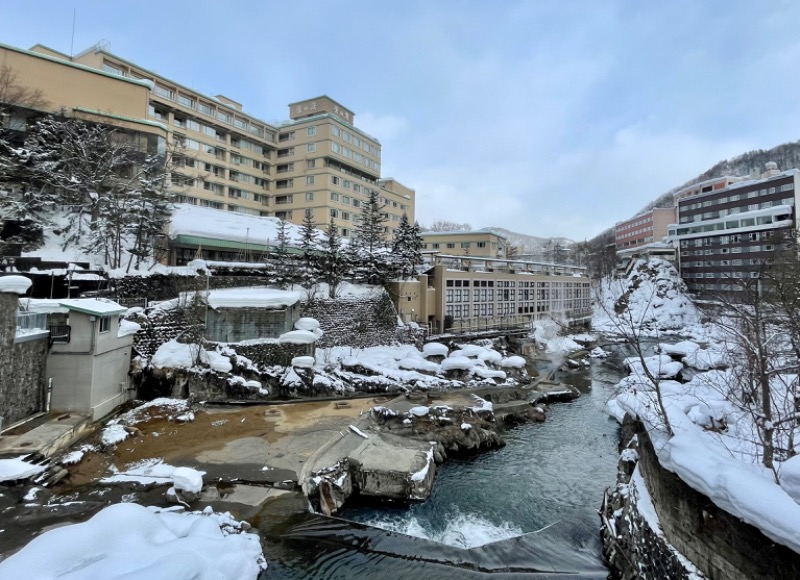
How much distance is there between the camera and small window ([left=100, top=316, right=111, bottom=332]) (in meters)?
11.3

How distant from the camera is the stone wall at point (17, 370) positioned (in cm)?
941

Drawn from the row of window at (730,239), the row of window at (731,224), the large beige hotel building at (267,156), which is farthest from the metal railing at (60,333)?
the row of window at (731,224)

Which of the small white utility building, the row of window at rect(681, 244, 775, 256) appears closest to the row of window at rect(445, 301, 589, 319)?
the row of window at rect(681, 244, 775, 256)

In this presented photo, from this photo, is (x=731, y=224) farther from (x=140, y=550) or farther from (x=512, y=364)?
(x=140, y=550)

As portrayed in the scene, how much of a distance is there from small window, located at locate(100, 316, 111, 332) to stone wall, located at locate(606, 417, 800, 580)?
46.4 feet

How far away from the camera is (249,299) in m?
16.6

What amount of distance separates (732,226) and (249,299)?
165 ft

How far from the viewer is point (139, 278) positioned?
17453 mm

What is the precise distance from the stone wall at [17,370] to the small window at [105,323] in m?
1.29

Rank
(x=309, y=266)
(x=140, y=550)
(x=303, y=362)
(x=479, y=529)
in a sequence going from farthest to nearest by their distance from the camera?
(x=309, y=266)
(x=303, y=362)
(x=479, y=529)
(x=140, y=550)

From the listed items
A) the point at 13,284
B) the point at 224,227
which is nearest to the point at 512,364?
the point at 13,284

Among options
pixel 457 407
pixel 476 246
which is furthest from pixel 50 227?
pixel 476 246

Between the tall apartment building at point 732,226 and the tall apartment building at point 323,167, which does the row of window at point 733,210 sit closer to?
the tall apartment building at point 732,226

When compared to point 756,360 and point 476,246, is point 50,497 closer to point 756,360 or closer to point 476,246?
point 756,360
